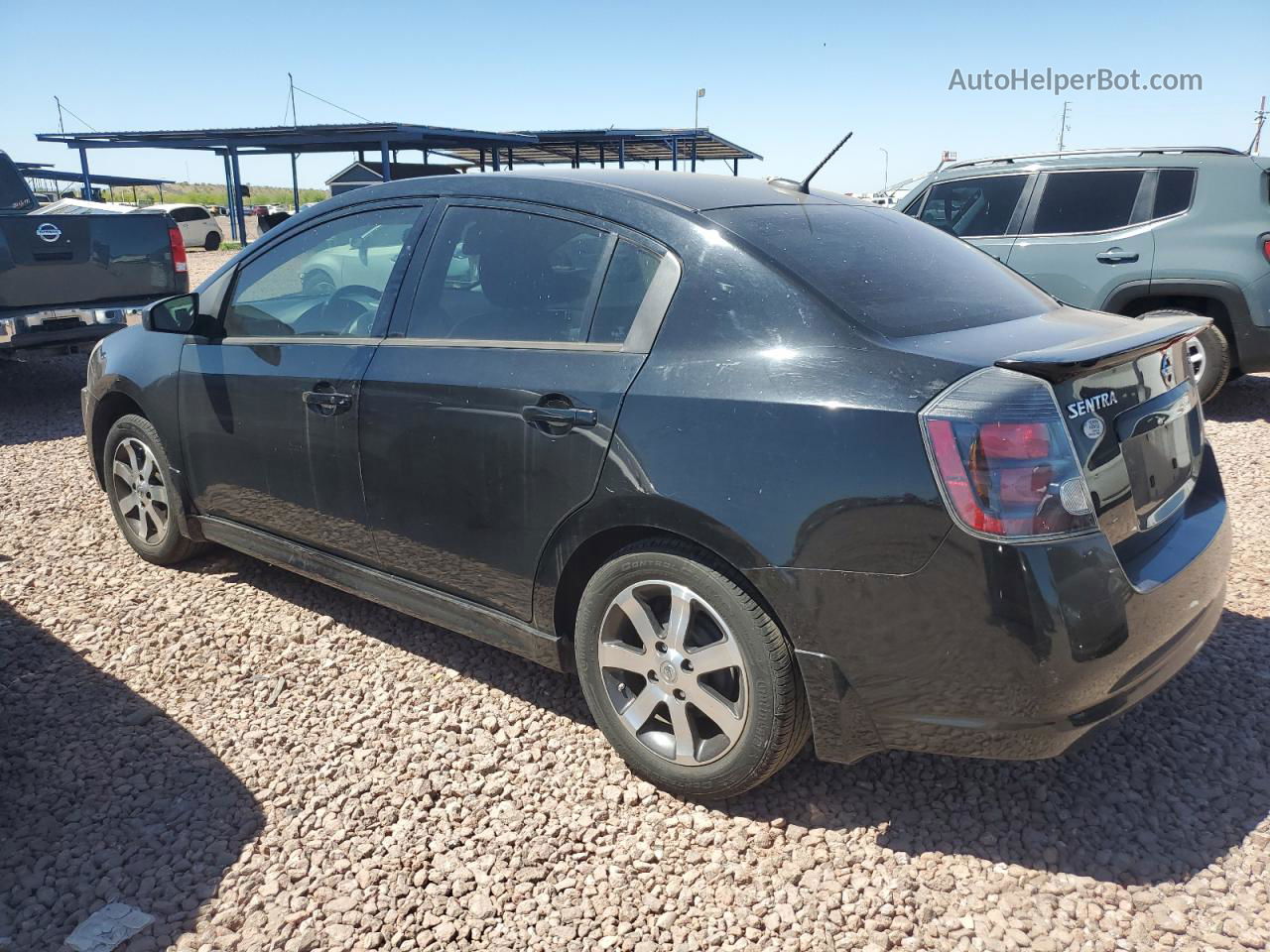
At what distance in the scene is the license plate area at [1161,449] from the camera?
248 centimetres

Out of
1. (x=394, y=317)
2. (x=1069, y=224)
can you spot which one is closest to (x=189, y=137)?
(x=1069, y=224)

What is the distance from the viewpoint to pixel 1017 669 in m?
2.25

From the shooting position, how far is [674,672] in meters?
2.72

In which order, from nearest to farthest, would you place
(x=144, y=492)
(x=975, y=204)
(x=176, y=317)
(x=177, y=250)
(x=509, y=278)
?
(x=509, y=278) → (x=176, y=317) → (x=144, y=492) → (x=975, y=204) → (x=177, y=250)

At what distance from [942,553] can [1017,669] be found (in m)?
0.32

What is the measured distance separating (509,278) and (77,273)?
661cm

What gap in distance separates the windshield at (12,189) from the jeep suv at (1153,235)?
8577 mm

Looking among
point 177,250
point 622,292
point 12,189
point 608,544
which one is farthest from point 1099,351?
point 12,189

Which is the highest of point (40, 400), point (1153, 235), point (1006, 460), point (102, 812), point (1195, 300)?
point (1153, 235)

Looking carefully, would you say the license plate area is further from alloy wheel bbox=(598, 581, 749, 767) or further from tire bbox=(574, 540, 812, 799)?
alloy wheel bbox=(598, 581, 749, 767)

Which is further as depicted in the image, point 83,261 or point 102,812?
point 83,261

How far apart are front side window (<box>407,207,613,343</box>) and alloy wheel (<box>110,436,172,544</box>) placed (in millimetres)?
1898

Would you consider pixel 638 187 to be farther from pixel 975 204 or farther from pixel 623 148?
pixel 623 148

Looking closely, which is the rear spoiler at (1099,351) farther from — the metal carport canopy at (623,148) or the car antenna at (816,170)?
the metal carport canopy at (623,148)
